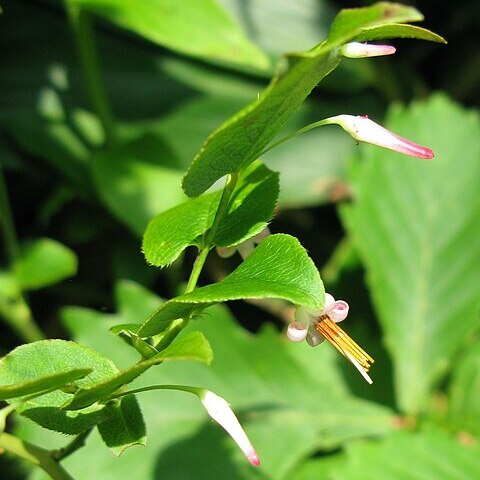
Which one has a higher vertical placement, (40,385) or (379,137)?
(379,137)

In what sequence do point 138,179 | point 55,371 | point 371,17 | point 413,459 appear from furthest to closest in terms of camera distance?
1. point 138,179
2. point 413,459
3. point 55,371
4. point 371,17

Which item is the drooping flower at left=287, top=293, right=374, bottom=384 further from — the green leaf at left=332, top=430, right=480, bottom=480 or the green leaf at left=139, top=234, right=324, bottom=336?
the green leaf at left=332, top=430, right=480, bottom=480

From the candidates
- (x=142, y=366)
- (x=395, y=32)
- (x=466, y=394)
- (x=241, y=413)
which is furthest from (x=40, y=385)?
(x=466, y=394)

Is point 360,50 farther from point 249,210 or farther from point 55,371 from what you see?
point 55,371

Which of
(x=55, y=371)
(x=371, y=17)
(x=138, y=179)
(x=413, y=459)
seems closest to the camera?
(x=371, y=17)

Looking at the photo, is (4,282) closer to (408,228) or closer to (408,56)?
(408,228)

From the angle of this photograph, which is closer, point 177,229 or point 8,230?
point 177,229

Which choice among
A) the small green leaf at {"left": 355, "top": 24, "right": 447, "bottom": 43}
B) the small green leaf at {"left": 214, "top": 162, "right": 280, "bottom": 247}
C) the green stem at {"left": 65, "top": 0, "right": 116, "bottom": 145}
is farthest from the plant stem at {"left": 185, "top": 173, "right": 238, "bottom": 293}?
the green stem at {"left": 65, "top": 0, "right": 116, "bottom": 145}

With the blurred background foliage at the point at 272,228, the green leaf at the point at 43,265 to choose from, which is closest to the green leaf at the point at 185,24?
the blurred background foliage at the point at 272,228
